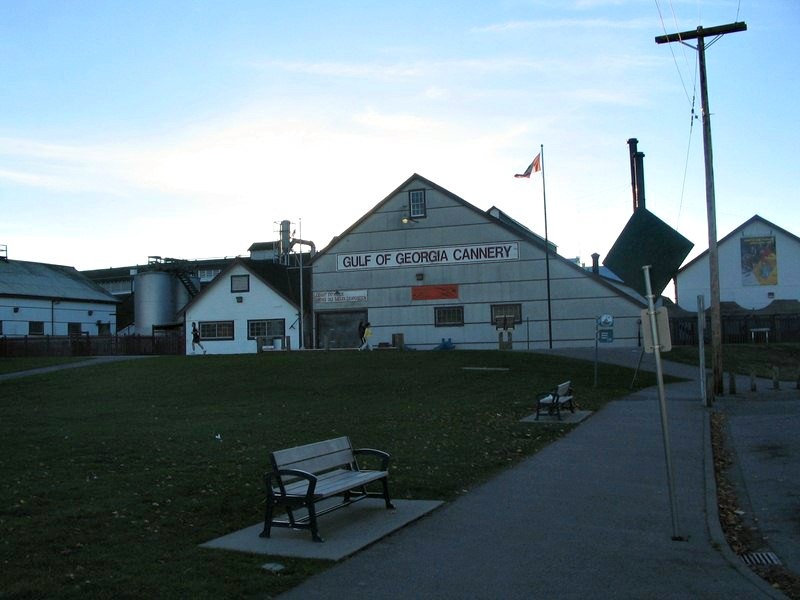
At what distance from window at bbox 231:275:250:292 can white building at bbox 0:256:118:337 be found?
16.9 m

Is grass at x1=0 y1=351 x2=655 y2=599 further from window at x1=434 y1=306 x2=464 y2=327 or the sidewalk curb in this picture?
window at x1=434 y1=306 x2=464 y2=327

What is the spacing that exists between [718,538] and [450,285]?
38585 mm

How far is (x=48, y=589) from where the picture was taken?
5.84 meters

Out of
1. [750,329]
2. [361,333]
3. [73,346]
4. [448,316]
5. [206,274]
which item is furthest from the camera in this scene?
[206,274]

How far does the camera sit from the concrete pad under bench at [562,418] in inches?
647

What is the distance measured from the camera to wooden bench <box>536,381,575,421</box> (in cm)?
1656

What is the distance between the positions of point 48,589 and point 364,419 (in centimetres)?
1154

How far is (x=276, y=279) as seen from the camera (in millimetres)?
53531

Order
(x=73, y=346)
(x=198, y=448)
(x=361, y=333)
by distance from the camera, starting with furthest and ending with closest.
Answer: (x=73, y=346) < (x=361, y=333) < (x=198, y=448)

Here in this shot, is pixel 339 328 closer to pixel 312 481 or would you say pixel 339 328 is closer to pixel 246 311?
pixel 246 311

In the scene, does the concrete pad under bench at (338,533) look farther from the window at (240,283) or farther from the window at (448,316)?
the window at (240,283)

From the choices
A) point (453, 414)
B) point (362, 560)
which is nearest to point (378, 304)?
point (453, 414)

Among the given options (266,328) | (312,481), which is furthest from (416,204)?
(312,481)

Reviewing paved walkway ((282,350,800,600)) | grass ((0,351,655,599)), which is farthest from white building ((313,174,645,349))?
paved walkway ((282,350,800,600))
